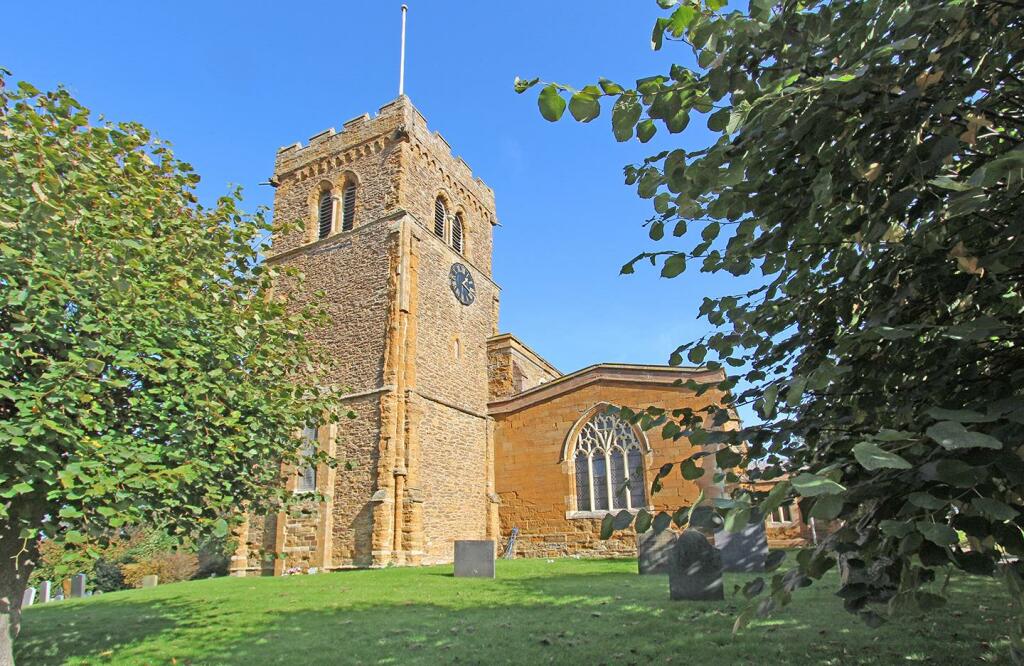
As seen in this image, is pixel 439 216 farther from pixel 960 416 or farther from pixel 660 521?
pixel 960 416

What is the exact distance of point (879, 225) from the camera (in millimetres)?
1991

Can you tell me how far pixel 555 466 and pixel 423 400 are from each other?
5.13m

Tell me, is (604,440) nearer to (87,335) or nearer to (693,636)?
(693,636)

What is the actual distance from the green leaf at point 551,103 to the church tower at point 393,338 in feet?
48.1

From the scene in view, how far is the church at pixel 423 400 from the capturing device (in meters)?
18.2

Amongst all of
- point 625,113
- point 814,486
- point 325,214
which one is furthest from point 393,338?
point 814,486

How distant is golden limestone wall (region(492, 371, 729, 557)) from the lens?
741 inches

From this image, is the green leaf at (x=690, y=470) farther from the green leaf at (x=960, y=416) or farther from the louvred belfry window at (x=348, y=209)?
the louvred belfry window at (x=348, y=209)

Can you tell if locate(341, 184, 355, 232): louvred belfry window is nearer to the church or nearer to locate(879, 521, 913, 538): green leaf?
the church

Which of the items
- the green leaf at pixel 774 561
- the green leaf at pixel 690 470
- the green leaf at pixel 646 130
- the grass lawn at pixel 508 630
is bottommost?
the grass lawn at pixel 508 630

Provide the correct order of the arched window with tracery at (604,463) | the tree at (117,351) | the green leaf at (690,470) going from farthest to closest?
the arched window with tracery at (604,463)
the tree at (117,351)
the green leaf at (690,470)

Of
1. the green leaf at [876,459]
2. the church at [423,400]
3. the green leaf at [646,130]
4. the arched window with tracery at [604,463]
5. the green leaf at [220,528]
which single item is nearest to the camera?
the green leaf at [876,459]

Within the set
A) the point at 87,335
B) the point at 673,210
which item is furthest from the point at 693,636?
the point at 87,335

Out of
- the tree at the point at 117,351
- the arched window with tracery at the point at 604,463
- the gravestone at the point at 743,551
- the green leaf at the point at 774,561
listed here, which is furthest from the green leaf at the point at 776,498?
the arched window with tracery at the point at 604,463
